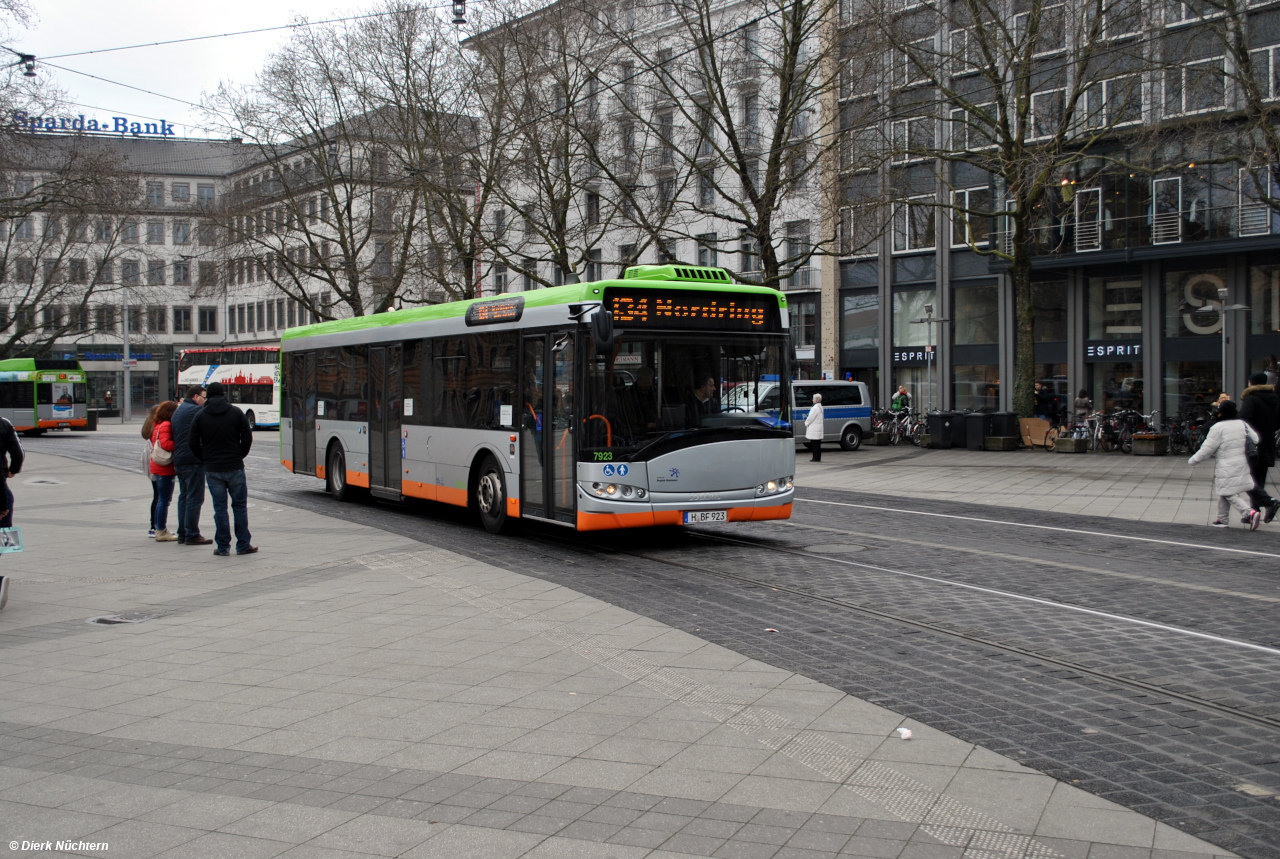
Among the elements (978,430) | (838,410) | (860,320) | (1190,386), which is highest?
(860,320)

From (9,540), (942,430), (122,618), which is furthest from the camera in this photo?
(942,430)

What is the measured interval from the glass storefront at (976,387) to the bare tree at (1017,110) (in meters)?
4.43

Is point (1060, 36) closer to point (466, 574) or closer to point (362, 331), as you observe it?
point (362, 331)

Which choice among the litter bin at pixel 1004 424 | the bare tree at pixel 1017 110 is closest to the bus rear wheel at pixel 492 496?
the bare tree at pixel 1017 110

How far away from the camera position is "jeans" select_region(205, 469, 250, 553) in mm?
11688

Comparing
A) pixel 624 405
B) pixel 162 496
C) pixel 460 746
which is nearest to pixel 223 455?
pixel 162 496

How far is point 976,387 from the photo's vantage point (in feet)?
123

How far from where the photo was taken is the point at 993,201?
36094mm

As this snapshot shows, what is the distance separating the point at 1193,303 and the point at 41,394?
4713 cm

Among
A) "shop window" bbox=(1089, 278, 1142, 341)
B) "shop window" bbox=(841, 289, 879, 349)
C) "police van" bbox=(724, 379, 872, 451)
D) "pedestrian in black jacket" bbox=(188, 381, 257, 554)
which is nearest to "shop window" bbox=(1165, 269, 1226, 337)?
"shop window" bbox=(1089, 278, 1142, 341)

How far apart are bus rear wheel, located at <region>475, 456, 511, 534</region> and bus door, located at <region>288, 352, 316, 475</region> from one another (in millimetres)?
6387

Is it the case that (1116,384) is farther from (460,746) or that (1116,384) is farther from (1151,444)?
(460,746)

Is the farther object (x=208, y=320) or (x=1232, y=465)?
(x=208, y=320)

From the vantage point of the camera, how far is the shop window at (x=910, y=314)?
39062 millimetres
